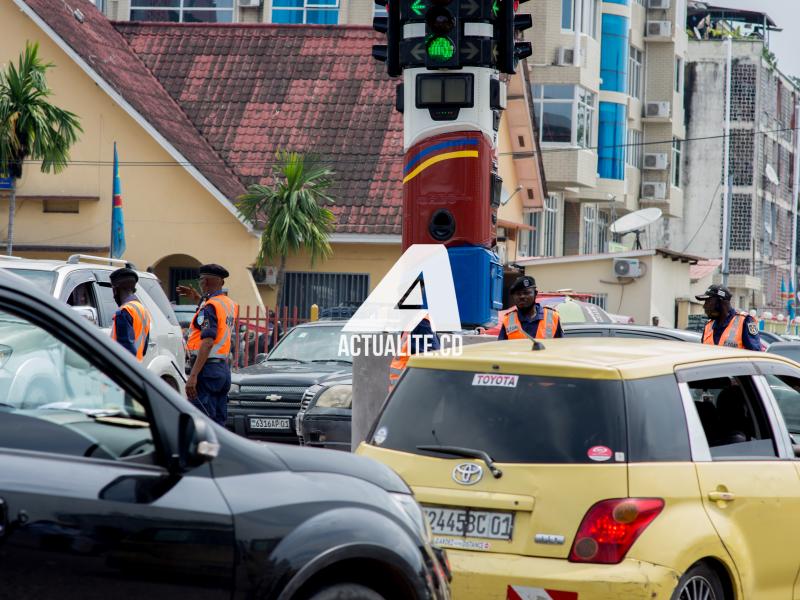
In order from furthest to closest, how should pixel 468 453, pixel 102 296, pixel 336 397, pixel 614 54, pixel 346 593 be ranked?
pixel 614 54 → pixel 102 296 → pixel 336 397 → pixel 468 453 → pixel 346 593

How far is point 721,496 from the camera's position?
6.67m

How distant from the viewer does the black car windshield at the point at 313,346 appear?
661 inches

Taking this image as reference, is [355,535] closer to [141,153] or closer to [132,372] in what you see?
[132,372]

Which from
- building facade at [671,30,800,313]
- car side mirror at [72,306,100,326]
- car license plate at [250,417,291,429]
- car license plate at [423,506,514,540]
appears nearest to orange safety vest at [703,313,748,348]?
car license plate at [250,417,291,429]

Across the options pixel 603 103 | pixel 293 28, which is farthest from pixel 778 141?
pixel 293 28

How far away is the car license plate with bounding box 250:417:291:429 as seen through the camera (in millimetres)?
15359

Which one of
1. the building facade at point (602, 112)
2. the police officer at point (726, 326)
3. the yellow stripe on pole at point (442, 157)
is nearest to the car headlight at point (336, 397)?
the yellow stripe on pole at point (442, 157)

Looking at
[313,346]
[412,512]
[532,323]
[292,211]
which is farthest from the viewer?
[292,211]

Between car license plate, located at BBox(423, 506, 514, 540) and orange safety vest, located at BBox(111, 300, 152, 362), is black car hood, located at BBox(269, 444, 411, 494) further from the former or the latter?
orange safety vest, located at BBox(111, 300, 152, 362)

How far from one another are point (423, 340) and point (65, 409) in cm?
703

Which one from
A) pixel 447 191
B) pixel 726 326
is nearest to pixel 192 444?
pixel 447 191

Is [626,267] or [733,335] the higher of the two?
[626,267]

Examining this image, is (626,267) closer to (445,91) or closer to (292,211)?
(292,211)

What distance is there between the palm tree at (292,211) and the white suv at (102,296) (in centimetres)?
1305
